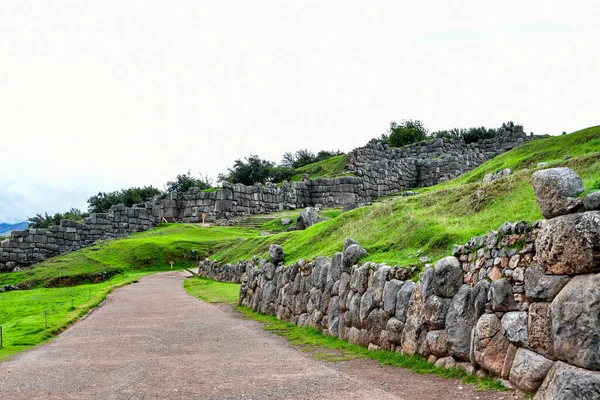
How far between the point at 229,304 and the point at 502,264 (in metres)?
17.2

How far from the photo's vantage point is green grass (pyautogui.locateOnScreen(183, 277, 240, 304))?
26.2m

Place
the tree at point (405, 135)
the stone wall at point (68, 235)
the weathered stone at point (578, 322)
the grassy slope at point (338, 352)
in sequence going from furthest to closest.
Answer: the tree at point (405, 135), the stone wall at point (68, 235), the grassy slope at point (338, 352), the weathered stone at point (578, 322)

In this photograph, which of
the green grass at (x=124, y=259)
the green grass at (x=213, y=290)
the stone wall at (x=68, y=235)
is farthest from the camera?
the stone wall at (x=68, y=235)

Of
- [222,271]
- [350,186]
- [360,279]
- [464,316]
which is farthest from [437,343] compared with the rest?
[350,186]

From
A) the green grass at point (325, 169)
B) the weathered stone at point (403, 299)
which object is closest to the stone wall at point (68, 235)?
the green grass at point (325, 169)

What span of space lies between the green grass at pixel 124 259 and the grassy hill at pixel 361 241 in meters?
0.07

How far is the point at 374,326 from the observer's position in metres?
12.8

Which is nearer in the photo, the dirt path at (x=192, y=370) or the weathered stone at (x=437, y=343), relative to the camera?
the dirt path at (x=192, y=370)

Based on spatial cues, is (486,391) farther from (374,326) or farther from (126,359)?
(126,359)

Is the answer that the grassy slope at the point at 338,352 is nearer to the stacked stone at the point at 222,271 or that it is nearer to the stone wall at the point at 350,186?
the stacked stone at the point at 222,271

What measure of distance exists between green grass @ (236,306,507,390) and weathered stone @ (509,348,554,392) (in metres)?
0.43

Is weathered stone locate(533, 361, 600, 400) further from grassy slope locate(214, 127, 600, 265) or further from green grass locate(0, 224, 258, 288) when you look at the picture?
green grass locate(0, 224, 258, 288)

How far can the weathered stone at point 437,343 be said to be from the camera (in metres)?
10.2

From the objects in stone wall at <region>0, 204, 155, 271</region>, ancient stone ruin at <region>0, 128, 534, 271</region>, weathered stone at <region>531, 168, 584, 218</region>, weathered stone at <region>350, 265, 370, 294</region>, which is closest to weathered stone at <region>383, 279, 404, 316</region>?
weathered stone at <region>350, 265, 370, 294</region>
